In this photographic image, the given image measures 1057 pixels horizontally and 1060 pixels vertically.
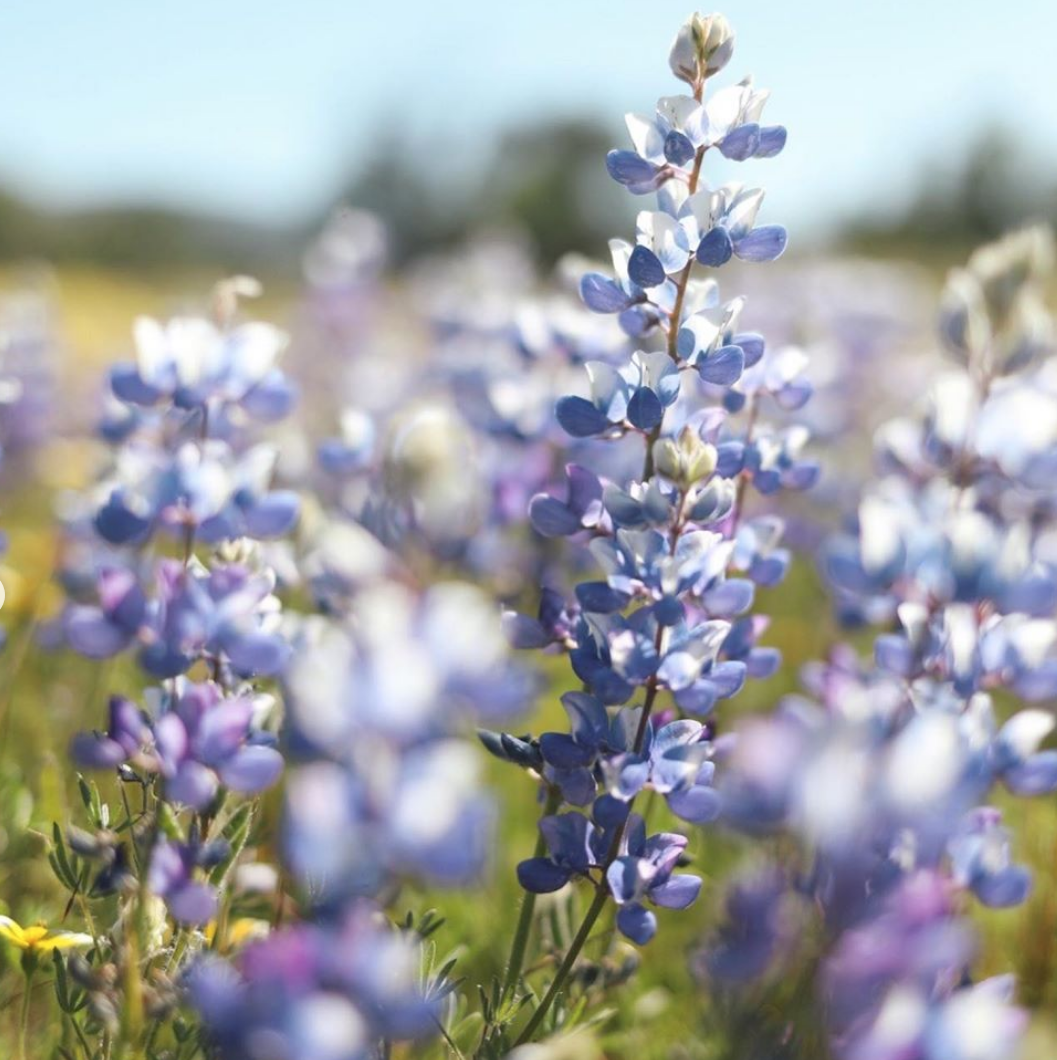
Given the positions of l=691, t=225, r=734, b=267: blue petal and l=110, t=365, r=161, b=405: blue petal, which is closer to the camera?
l=691, t=225, r=734, b=267: blue petal

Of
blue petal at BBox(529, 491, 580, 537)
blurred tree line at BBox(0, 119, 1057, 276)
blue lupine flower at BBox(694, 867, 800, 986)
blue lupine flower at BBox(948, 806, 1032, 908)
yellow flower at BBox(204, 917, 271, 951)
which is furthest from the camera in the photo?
blurred tree line at BBox(0, 119, 1057, 276)

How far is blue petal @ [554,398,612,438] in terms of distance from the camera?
1.45 metres

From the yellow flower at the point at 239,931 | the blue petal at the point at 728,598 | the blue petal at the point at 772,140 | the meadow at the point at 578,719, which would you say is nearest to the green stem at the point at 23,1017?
the meadow at the point at 578,719

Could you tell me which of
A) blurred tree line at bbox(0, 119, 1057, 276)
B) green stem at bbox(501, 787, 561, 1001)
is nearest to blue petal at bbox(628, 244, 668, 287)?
green stem at bbox(501, 787, 561, 1001)

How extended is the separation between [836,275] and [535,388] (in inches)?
287

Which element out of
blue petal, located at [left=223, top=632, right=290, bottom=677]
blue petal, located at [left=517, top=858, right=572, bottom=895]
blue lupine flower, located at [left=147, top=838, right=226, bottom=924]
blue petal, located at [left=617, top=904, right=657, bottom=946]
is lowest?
blue petal, located at [left=617, top=904, right=657, bottom=946]

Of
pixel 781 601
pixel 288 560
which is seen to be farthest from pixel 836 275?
pixel 288 560

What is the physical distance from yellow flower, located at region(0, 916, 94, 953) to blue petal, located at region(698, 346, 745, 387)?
88 centimetres

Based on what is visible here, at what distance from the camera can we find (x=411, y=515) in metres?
1.00

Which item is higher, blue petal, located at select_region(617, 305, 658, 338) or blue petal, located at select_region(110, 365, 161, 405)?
blue petal, located at select_region(617, 305, 658, 338)

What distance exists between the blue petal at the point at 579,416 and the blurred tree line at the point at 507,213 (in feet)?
96.6

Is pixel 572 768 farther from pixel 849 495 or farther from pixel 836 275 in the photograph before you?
pixel 836 275

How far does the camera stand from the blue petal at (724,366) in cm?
142

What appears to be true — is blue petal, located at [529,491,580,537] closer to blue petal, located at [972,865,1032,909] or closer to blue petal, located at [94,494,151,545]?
blue petal, located at [94,494,151,545]
